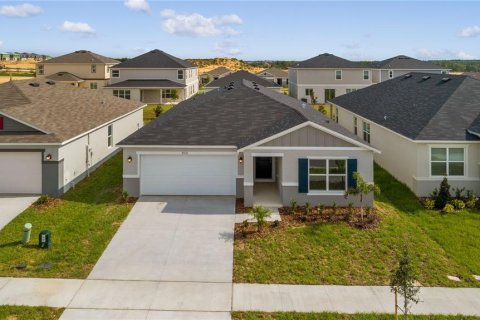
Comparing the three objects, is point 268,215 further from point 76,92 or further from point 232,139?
point 76,92

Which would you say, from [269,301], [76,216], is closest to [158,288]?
[269,301]

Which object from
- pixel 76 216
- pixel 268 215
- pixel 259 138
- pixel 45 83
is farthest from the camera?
pixel 45 83

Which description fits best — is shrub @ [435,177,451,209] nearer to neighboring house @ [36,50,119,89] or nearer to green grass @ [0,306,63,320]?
green grass @ [0,306,63,320]

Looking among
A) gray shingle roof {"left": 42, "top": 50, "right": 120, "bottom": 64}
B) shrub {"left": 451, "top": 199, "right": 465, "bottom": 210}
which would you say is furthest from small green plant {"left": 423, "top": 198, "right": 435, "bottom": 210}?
gray shingle roof {"left": 42, "top": 50, "right": 120, "bottom": 64}

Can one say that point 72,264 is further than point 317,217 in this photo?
No

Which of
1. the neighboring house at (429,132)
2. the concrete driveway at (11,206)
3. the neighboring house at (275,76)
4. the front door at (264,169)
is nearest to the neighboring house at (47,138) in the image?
the concrete driveway at (11,206)

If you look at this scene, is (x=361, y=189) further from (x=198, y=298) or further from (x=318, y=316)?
(x=198, y=298)

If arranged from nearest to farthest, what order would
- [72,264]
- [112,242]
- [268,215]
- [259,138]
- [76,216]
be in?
[72,264] < [112,242] < [268,215] < [76,216] < [259,138]
